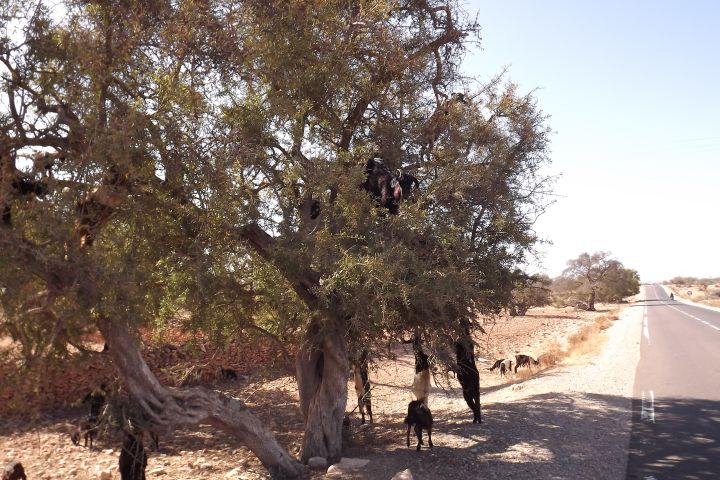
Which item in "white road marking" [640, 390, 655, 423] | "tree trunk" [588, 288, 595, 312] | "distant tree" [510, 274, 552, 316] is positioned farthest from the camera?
"tree trunk" [588, 288, 595, 312]

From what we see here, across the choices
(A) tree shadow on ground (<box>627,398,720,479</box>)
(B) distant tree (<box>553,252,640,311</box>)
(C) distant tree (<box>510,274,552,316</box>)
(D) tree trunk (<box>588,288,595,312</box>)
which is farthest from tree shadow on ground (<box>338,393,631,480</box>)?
(B) distant tree (<box>553,252,640,311</box>)

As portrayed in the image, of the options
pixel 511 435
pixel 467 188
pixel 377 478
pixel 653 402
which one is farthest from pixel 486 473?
pixel 653 402

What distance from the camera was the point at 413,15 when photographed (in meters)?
12.0

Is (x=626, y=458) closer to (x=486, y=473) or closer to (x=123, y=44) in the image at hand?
(x=486, y=473)

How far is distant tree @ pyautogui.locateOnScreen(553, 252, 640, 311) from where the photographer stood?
6081cm

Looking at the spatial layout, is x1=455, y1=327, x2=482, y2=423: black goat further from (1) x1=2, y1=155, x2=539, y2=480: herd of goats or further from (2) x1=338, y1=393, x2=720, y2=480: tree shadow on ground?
(2) x1=338, y1=393, x2=720, y2=480: tree shadow on ground

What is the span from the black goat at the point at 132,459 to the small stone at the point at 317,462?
8.56 ft

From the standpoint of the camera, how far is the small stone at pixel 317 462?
383 inches

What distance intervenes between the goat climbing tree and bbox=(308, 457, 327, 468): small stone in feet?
0.91

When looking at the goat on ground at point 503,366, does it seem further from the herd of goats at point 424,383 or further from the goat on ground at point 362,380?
the herd of goats at point 424,383

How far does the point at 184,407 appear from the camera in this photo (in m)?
7.89

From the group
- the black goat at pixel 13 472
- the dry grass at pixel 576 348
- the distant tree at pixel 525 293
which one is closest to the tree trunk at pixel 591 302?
the dry grass at pixel 576 348

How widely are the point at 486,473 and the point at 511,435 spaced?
7.51ft

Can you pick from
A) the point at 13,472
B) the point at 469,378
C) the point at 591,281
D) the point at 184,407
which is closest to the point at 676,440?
the point at 469,378
